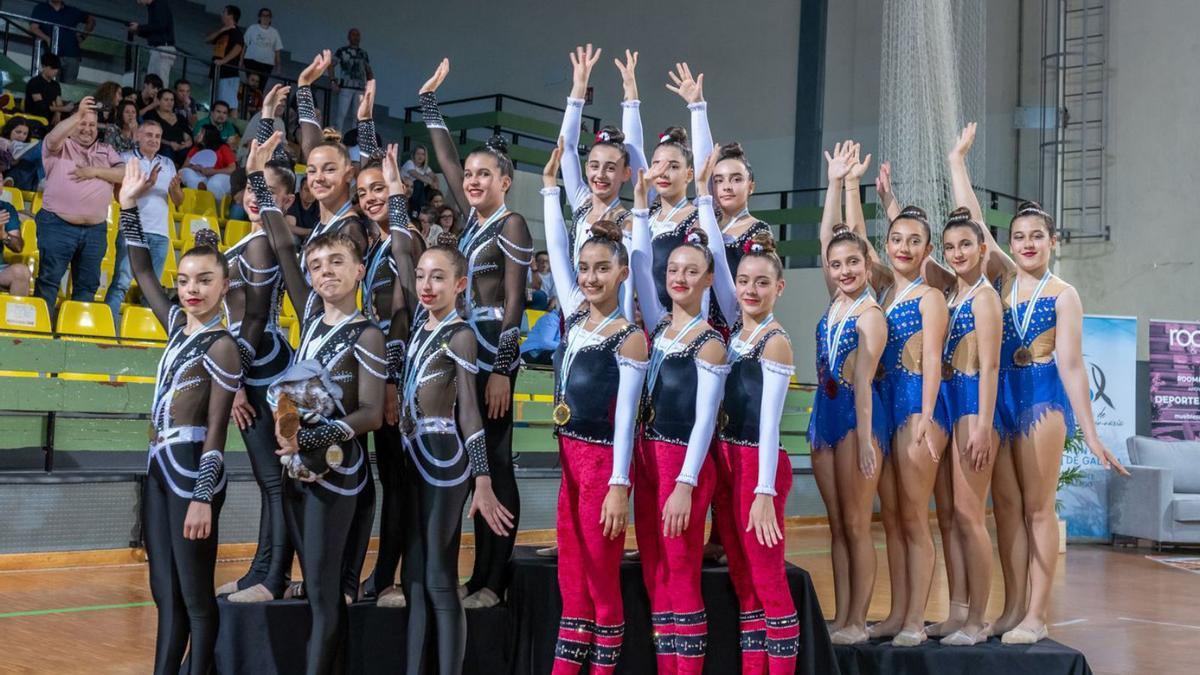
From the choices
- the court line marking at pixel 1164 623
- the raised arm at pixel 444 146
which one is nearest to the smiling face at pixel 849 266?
the raised arm at pixel 444 146

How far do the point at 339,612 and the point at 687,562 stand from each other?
903 mm

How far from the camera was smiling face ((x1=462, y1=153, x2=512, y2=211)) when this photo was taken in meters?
3.63

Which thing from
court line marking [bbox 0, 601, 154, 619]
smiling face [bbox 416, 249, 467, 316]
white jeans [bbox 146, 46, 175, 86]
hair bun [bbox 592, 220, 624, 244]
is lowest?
court line marking [bbox 0, 601, 154, 619]

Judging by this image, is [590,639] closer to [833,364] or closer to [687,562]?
[687,562]

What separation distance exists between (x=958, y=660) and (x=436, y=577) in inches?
63.1

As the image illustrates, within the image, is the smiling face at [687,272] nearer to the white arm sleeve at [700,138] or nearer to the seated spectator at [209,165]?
the white arm sleeve at [700,138]

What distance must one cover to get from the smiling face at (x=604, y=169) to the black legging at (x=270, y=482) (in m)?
1.14

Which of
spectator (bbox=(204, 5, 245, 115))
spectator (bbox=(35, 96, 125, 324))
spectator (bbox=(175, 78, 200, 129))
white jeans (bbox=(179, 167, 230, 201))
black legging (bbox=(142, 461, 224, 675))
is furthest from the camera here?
spectator (bbox=(204, 5, 245, 115))

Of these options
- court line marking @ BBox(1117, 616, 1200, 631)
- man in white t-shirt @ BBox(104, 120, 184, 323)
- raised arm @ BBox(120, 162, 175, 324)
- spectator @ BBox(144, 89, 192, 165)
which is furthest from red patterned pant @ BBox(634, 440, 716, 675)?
spectator @ BBox(144, 89, 192, 165)

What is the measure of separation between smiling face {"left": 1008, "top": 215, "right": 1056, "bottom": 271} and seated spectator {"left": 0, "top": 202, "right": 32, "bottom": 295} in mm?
4949

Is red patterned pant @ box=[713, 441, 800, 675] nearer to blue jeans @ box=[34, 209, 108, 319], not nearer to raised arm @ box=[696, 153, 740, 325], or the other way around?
raised arm @ box=[696, 153, 740, 325]

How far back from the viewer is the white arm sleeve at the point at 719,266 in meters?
3.47

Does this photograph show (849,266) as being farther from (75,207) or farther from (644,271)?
(75,207)

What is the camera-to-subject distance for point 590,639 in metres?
3.24
